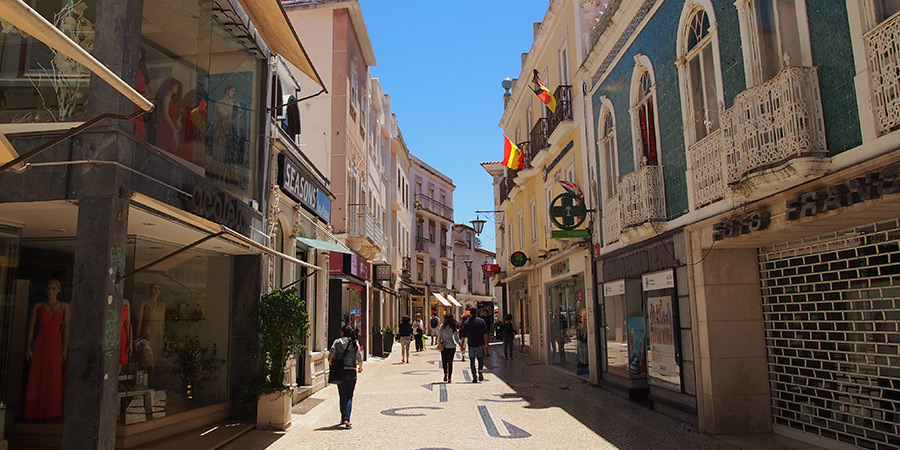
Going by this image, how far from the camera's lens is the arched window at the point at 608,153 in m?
13.7

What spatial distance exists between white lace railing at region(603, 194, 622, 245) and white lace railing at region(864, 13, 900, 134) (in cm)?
664

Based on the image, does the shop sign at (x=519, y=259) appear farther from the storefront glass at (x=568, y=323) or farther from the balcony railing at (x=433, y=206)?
the balcony railing at (x=433, y=206)

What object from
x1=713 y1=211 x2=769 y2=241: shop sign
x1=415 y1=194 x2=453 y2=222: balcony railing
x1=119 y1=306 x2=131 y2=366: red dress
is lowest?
x1=119 y1=306 x2=131 y2=366: red dress

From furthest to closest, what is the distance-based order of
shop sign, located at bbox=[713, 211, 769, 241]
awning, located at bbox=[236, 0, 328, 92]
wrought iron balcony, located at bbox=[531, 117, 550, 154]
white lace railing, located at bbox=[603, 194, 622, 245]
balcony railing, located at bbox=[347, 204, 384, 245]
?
balcony railing, located at bbox=[347, 204, 384, 245] → wrought iron balcony, located at bbox=[531, 117, 550, 154] → white lace railing, located at bbox=[603, 194, 622, 245] → awning, located at bbox=[236, 0, 328, 92] → shop sign, located at bbox=[713, 211, 769, 241]

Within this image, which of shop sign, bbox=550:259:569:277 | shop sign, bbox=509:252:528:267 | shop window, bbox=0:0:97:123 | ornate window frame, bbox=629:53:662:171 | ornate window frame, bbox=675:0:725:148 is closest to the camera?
shop window, bbox=0:0:97:123

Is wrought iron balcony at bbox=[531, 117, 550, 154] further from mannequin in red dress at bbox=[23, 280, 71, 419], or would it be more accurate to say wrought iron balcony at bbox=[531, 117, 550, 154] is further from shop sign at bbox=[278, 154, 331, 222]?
mannequin in red dress at bbox=[23, 280, 71, 419]

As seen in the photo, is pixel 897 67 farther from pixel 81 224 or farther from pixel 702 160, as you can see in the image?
pixel 81 224

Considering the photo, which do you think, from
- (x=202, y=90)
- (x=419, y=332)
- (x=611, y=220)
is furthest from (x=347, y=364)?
(x=419, y=332)

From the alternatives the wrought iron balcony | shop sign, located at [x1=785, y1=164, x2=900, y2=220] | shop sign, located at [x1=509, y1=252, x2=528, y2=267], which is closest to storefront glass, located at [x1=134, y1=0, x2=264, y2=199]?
shop sign, located at [x1=785, y1=164, x2=900, y2=220]

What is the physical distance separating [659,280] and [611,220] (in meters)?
2.72

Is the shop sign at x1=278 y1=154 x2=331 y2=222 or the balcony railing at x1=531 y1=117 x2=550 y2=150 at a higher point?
the balcony railing at x1=531 y1=117 x2=550 y2=150

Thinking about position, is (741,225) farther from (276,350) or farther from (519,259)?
(519,259)

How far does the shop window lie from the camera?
621 cm

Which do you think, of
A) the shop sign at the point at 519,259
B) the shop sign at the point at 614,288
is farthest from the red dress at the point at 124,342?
the shop sign at the point at 519,259
